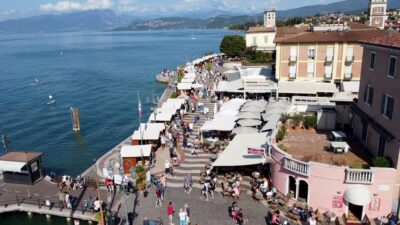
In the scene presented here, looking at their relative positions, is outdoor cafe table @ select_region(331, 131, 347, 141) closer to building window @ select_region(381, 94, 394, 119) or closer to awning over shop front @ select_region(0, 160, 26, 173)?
building window @ select_region(381, 94, 394, 119)

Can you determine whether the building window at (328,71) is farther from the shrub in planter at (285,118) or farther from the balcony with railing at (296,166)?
the balcony with railing at (296,166)

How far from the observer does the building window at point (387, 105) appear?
1931cm

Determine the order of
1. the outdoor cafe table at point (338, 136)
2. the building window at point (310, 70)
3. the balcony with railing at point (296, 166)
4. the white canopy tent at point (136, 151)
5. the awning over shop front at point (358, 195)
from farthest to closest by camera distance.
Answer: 1. the building window at point (310, 70)
2. the white canopy tent at point (136, 151)
3. the outdoor cafe table at point (338, 136)
4. the balcony with railing at point (296, 166)
5. the awning over shop front at point (358, 195)

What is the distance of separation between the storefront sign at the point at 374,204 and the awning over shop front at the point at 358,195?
392 millimetres

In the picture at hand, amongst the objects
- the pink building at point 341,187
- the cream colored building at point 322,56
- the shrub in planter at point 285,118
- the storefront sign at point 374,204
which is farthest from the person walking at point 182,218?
the cream colored building at point 322,56

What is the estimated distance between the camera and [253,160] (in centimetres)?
2181

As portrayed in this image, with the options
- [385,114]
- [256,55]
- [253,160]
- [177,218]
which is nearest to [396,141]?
[385,114]

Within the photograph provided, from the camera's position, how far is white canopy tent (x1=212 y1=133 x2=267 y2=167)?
2178 centimetres

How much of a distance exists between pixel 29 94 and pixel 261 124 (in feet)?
169

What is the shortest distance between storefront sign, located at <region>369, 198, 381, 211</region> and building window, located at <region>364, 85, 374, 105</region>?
7059mm

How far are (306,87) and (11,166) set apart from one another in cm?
2928

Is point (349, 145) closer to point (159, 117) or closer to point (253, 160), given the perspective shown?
point (253, 160)

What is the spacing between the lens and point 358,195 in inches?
693

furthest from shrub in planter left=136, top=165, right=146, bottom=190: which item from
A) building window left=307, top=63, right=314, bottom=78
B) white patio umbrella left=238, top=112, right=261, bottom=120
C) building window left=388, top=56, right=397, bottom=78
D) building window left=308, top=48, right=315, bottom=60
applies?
building window left=308, top=48, right=315, bottom=60
